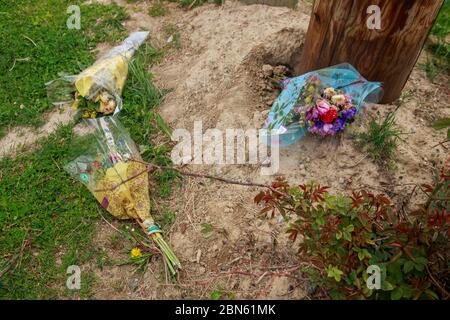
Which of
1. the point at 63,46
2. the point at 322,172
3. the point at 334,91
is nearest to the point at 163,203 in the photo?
the point at 322,172

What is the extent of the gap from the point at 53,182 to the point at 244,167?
55.0 inches

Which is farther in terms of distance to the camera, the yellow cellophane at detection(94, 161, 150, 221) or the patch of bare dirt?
the patch of bare dirt

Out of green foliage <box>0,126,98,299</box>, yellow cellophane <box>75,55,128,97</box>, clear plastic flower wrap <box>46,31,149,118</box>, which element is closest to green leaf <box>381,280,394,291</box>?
green foliage <box>0,126,98,299</box>

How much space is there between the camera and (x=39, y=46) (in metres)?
3.72

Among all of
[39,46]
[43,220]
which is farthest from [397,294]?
[39,46]

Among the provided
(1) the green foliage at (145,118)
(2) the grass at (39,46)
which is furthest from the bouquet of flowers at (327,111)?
(2) the grass at (39,46)

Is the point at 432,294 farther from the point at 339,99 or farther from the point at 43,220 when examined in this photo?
the point at 43,220

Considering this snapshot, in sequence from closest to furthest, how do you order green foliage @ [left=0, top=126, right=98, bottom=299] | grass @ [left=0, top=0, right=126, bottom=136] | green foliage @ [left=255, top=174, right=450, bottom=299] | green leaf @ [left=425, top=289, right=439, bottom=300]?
green leaf @ [left=425, top=289, right=439, bottom=300] → green foliage @ [left=255, top=174, right=450, bottom=299] → green foliage @ [left=0, top=126, right=98, bottom=299] → grass @ [left=0, top=0, right=126, bottom=136]

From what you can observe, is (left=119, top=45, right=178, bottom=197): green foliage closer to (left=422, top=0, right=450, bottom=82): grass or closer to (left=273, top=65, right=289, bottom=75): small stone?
(left=273, top=65, right=289, bottom=75): small stone

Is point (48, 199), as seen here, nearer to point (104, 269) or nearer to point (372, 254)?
point (104, 269)

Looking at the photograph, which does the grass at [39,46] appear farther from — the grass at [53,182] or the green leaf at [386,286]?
the green leaf at [386,286]

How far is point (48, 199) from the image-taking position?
2699mm

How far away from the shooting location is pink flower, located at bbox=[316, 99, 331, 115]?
2449 millimetres

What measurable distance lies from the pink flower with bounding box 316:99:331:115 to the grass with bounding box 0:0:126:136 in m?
2.21
